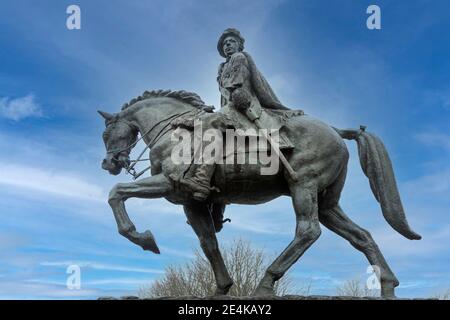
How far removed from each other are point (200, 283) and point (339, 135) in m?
12.5

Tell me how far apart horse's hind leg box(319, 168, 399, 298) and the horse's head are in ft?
9.34

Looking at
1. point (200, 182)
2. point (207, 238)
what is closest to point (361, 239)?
point (207, 238)

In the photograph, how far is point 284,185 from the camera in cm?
696

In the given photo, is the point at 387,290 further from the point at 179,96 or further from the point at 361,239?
the point at 179,96

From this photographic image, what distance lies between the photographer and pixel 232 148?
6.77 meters

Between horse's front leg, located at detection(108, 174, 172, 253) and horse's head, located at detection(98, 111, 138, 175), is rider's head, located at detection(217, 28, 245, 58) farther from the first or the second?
horse's front leg, located at detection(108, 174, 172, 253)

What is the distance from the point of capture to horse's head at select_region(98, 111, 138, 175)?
7738mm

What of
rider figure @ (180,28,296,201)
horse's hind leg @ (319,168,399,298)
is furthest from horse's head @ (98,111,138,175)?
horse's hind leg @ (319,168,399,298)

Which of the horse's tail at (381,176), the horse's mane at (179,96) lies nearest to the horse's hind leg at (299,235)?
the horse's tail at (381,176)

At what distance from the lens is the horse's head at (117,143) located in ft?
25.4

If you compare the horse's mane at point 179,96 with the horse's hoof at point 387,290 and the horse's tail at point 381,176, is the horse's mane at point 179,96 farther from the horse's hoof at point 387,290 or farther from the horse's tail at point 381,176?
the horse's hoof at point 387,290
